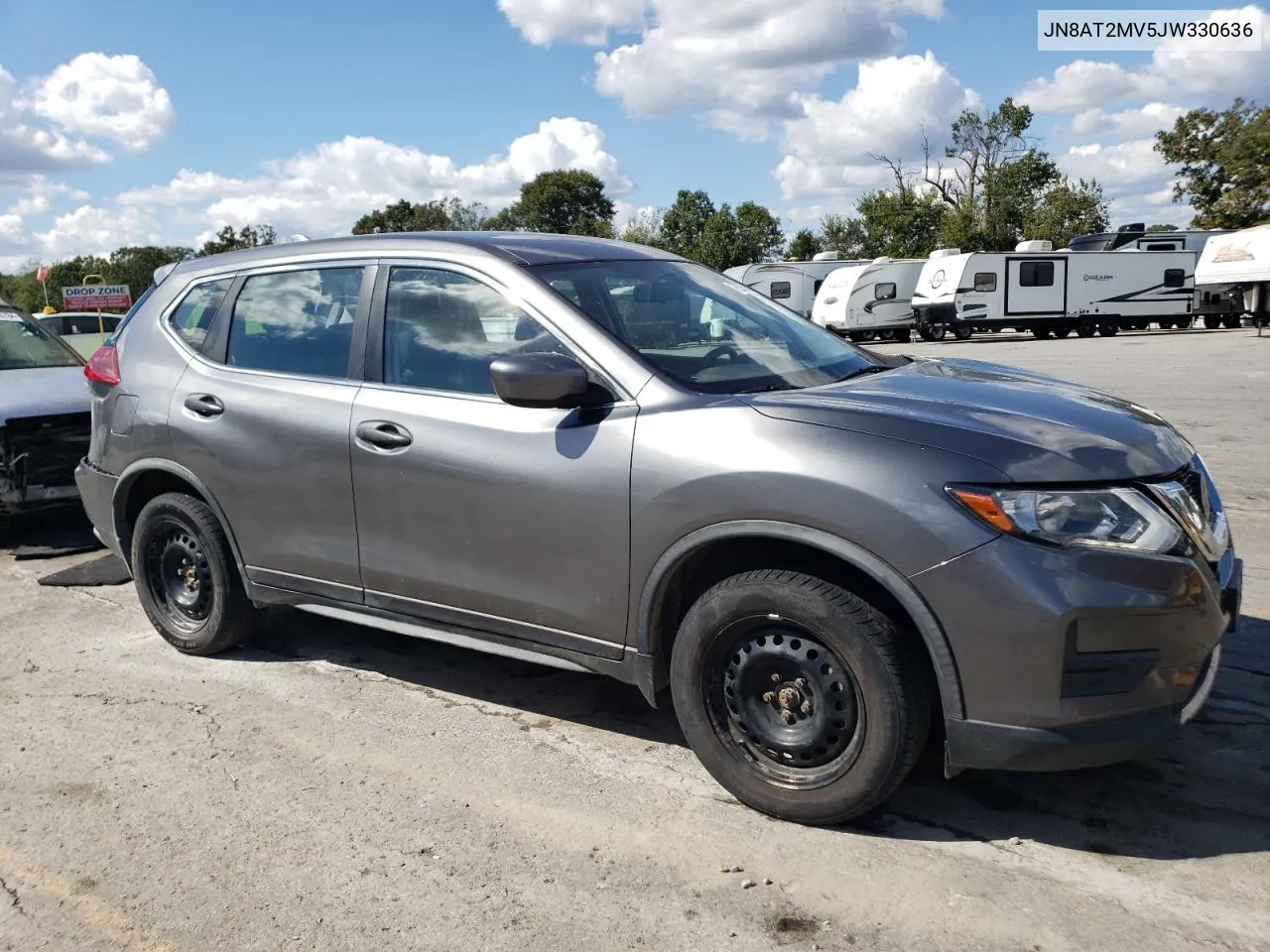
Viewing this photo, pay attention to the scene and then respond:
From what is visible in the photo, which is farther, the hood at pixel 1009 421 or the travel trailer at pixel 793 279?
the travel trailer at pixel 793 279

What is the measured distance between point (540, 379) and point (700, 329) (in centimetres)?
81

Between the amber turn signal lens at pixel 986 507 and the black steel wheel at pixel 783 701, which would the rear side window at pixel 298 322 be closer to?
the black steel wheel at pixel 783 701

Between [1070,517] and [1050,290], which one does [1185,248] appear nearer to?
[1050,290]

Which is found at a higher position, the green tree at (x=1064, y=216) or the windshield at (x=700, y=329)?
the green tree at (x=1064, y=216)

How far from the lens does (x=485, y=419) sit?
3.72 meters

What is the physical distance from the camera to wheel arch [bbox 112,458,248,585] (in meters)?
4.61

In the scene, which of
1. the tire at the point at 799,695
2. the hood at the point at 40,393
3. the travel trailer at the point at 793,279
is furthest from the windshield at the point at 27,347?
the travel trailer at the point at 793,279

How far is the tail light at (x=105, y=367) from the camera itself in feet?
16.6

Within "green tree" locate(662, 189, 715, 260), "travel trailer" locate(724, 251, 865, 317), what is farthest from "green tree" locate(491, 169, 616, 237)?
"travel trailer" locate(724, 251, 865, 317)

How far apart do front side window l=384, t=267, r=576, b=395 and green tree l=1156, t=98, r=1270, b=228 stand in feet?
162

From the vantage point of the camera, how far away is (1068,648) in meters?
2.79

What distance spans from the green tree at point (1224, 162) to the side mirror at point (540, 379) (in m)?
49.7

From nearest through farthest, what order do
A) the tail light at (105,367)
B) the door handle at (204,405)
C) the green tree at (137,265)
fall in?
the door handle at (204,405)
the tail light at (105,367)
the green tree at (137,265)

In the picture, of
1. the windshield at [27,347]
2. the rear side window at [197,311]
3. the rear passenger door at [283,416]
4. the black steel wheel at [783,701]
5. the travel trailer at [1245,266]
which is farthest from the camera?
the travel trailer at [1245,266]
